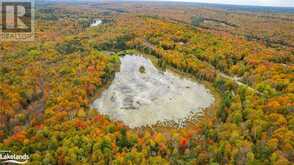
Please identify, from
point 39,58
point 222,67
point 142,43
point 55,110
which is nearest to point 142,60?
point 142,43

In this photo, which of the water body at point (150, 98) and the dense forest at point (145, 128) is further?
the water body at point (150, 98)

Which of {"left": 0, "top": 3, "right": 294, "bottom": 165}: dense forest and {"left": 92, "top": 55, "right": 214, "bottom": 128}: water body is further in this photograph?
{"left": 92, "top": 55, "right": 214, "bottom": 128}: water body

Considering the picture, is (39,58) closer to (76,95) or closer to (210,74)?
(76,95)

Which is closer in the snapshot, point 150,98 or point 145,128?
point 145,128

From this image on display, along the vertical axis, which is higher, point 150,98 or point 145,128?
point 150,98
